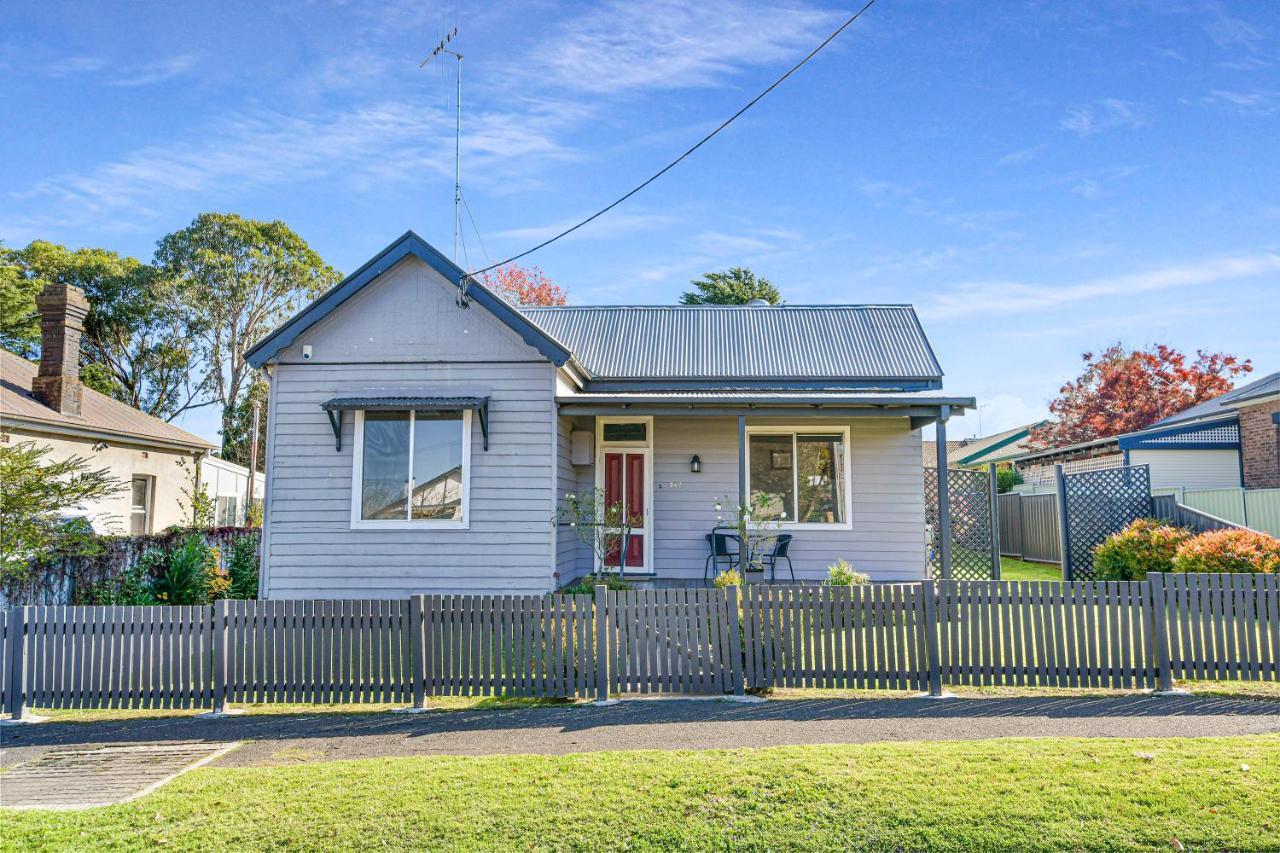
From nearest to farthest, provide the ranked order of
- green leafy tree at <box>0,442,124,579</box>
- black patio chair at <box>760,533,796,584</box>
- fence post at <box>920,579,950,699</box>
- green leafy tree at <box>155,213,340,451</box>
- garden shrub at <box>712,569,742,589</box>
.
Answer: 1. fence post at <box>920,579,950,699</box>
2. garden shrub at <box>712,569,742,589</box>
3. green leafy tree at <box>0,442,124,579</box>
4. black patio chair at <box>760,533,796,584</box>
5. green leafy tree at <box>155,213,340,451</box>

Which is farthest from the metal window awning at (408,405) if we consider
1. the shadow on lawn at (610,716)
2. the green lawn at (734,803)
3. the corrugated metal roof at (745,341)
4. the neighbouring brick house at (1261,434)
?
the neighbouring brick house at (1261,434)

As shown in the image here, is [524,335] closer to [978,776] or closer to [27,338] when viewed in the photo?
[978,776]

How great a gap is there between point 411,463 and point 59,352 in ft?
28.5

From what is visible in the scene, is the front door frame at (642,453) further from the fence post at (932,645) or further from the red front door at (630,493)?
the fence post at (932,645)

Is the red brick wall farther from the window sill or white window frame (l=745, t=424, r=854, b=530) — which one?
the window sill

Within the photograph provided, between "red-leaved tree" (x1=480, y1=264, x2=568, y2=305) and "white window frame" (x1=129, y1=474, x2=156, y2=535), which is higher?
"red-leaved tree" (x1=480, y1=264, x2=568, y2=305)

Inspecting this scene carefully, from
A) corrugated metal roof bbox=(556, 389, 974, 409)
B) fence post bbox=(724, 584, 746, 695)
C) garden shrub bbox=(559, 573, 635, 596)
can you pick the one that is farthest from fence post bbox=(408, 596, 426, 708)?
corrugated metal roof bbox=(556, 389, 974, 409)

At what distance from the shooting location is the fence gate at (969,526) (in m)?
13.1

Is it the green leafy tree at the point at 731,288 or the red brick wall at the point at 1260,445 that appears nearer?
the red brick wall at the point at 1260,445

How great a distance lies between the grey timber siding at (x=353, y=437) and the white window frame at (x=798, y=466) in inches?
151

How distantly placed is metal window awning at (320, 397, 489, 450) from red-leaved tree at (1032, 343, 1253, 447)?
1104 inches

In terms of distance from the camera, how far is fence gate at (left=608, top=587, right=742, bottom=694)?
726cm

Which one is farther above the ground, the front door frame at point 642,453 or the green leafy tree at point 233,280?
the green leafy tree at point 233,280

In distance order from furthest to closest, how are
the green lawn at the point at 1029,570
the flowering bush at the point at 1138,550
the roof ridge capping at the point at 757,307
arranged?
1. the roof ridge capping at the point at 757,307
2. the green lawn at the point at 1029,570
3. the flowering bush at the point at 1138,550
